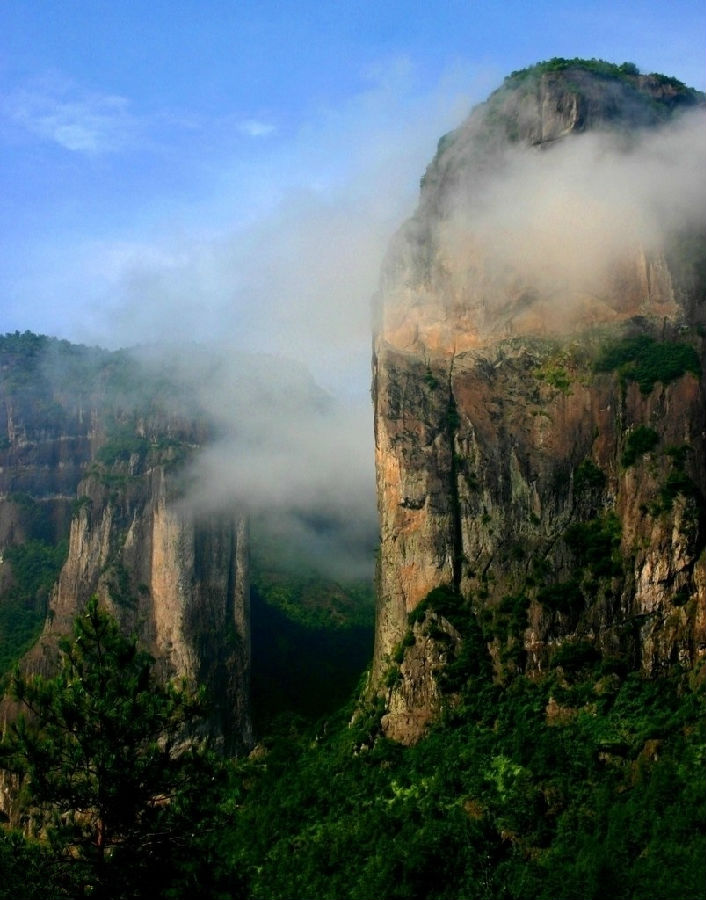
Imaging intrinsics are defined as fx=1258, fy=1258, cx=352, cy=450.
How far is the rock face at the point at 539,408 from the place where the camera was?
52500mm

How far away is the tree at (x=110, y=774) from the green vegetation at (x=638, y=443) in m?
28.5

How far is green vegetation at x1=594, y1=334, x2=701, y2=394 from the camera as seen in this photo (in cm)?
5406

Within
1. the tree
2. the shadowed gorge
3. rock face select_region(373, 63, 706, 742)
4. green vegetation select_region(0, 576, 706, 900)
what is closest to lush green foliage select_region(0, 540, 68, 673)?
the shadowed gorge

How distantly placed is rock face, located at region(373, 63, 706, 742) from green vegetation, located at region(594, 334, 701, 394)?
83 mm

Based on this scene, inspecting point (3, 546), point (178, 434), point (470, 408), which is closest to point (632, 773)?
point (470, 408)

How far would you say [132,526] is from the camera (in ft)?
255

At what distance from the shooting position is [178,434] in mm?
82875

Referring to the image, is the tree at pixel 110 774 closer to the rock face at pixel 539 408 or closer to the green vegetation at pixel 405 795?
the green vegetation at pixel 405 795

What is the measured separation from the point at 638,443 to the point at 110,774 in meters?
31.4

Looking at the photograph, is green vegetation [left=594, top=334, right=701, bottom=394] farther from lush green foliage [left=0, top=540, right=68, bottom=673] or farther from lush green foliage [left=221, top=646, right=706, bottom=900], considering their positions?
lush green foliage [left=0, top=540, right=68, bottom=673]

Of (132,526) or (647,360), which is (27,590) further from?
(647,360)

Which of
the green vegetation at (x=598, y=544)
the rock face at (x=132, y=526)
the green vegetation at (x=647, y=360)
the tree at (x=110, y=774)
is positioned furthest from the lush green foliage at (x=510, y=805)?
the rock face at (x=132, y=526)

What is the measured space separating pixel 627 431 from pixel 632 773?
49.5 feet

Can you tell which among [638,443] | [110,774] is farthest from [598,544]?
[110,774]
